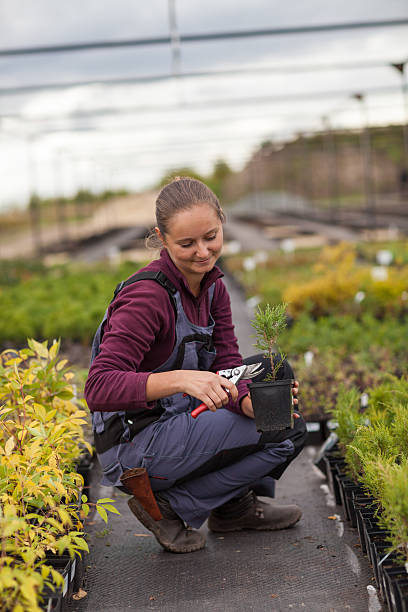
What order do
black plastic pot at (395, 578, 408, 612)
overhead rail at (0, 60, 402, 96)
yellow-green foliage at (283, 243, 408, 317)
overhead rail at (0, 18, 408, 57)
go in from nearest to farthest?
black plastic pot at (395, 578, 408, 612)
yellow-green foliage at (283, 243, 408, 317)
overhead rail at (0, 18, 408, 57)
overhead rail at (0, 60, 402, 96)

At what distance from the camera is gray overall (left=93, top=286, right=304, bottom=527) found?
229 cm

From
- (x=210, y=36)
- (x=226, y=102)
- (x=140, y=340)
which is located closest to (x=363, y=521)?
(x=140, y=340)

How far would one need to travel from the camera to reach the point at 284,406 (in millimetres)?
2092

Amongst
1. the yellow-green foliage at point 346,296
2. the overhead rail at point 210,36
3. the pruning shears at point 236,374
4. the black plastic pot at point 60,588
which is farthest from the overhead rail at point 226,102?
the black plastic pot at point 60,588

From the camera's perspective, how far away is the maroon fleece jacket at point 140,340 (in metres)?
2.04

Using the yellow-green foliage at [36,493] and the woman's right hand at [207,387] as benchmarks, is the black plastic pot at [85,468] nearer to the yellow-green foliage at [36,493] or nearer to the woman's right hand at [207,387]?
the yellow-green foliage at [36,493]

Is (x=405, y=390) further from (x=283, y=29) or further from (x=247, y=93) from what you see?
(x=247, y=93)

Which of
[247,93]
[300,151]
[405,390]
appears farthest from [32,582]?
[300,151]

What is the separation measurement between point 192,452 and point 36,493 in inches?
23.3

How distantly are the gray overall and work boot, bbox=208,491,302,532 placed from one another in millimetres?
150

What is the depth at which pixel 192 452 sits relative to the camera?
230cm

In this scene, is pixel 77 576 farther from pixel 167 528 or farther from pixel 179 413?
pixel 179 413

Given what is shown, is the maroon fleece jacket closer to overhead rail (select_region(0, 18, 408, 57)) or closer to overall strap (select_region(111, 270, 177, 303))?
overall strap (select_region(111, 270, 177, 303))

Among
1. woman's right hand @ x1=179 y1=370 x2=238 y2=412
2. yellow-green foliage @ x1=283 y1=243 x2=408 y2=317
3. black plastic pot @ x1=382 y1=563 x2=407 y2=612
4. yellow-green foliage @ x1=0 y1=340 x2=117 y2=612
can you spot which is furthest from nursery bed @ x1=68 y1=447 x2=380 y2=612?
yellow-green foliage @ x1=283 y1=243 x2=408 y2=317
